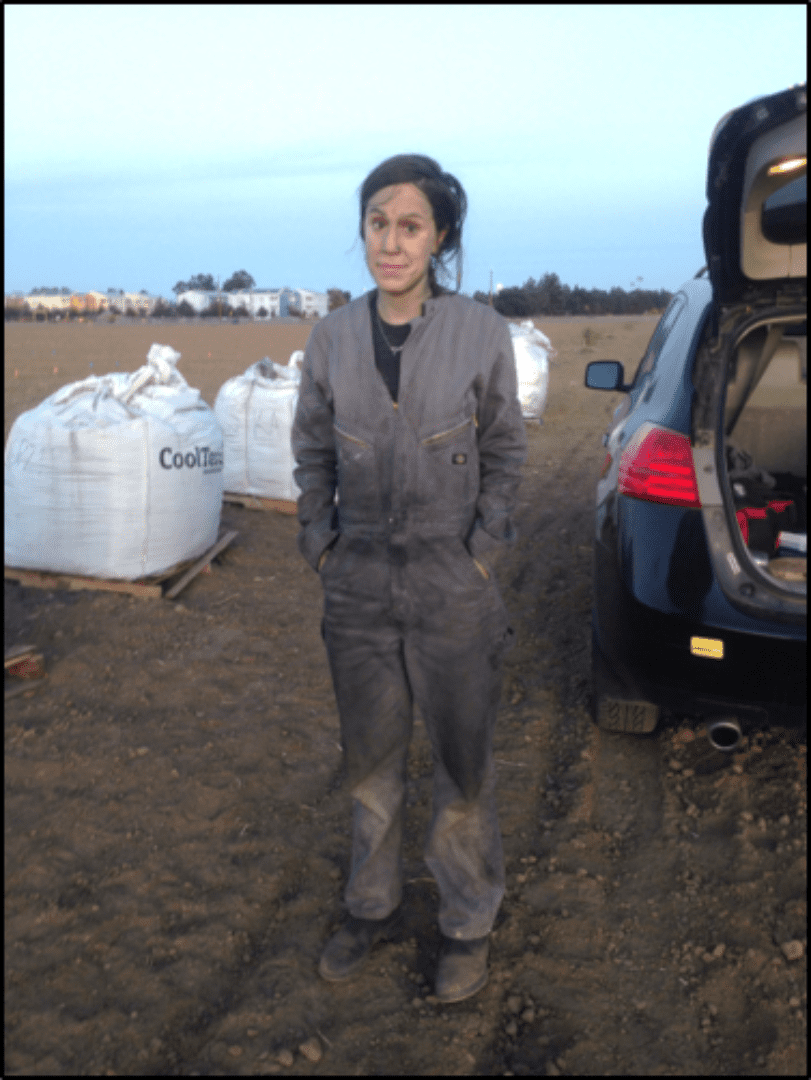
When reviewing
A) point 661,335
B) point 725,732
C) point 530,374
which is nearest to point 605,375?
point 661,335

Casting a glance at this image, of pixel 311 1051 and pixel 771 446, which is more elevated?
pixel 771 446

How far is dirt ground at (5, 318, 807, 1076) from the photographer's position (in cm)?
220

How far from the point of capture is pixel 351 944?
244 cm

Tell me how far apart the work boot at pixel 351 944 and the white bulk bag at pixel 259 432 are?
175 inches

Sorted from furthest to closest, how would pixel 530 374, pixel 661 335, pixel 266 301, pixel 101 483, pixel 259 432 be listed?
1. pixel 266 301
2. pixel 530 374
3. pixel 259 432
4. pixel 101 483
5. pixel 661 335

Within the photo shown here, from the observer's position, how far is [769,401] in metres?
4.30

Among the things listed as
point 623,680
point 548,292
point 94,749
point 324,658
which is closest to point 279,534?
point 324,658

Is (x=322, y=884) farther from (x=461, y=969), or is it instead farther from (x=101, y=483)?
(x=101, y=483)

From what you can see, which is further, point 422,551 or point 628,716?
point 628,716

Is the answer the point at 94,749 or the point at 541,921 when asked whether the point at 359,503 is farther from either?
the point at 94,749

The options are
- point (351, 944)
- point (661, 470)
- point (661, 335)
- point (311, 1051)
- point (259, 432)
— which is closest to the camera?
point (311, 1051)

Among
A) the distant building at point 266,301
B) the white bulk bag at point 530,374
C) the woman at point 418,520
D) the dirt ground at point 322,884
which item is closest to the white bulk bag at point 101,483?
the dirt ground at point 322,884

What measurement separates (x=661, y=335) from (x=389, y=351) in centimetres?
226

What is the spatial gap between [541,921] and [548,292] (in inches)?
713
